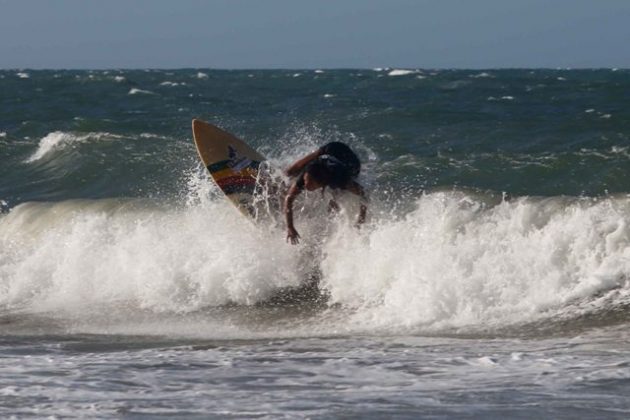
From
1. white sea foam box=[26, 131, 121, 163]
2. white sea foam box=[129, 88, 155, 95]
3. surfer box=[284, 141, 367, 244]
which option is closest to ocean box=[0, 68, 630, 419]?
white sea foam box=[26, 131, 121, 163]

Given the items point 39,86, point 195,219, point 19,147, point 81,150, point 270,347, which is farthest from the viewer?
point 39,86

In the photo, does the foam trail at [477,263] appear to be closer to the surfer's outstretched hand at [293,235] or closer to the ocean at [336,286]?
the ocean at [336,286]

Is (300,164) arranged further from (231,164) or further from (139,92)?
(139,92)

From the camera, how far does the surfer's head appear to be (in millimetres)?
11352

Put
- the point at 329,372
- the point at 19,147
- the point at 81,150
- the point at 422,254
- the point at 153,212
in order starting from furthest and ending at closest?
1. the point at 19,147
2. the point at 81,150
3. the point at 153,212
4. the point at 422,254
5. the point at 329,372

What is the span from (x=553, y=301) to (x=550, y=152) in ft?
31.1

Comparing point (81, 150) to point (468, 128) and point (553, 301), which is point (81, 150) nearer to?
point (468, 128)

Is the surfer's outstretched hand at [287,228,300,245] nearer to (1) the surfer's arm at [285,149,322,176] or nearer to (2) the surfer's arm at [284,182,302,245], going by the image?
(2) the surfer's arm at [284,182,302,245]

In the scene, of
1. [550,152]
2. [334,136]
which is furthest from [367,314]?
[334,136]

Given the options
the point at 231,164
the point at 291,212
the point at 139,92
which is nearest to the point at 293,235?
the point at 291,212

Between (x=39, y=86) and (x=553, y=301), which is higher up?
(x=39, y=86)

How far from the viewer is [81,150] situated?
2291 cm

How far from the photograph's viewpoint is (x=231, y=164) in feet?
42.2

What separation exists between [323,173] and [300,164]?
56 centimetres
